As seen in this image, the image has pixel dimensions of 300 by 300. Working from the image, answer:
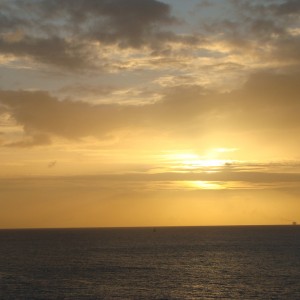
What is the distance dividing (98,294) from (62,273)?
3176cm

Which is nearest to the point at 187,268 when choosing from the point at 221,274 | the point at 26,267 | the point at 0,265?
the point at 221,274

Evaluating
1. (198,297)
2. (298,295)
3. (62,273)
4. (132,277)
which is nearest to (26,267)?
(62,273)

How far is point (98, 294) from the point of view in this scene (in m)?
80.1

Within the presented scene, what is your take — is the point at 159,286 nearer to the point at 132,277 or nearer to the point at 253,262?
the point at 132,277

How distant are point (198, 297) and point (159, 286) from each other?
12.7m

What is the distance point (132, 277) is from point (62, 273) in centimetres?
1759

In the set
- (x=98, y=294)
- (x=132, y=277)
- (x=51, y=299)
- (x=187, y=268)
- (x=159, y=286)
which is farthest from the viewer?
(x=187, y=268)

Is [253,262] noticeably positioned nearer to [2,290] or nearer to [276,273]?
[276,273]

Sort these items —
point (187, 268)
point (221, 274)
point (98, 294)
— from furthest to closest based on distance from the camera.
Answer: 1. point (187, 268)
2. point (221, 274)
3. point (98, 294)

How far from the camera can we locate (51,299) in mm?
74625

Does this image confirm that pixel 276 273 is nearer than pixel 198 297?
No

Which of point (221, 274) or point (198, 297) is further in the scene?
point (221, 274)

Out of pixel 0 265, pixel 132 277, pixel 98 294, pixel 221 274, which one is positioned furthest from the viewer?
pixel 0 265

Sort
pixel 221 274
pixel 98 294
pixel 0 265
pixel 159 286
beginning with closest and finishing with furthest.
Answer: pixel 98 294, pixel 159 286, pixel 221 274, pixel 0 265
